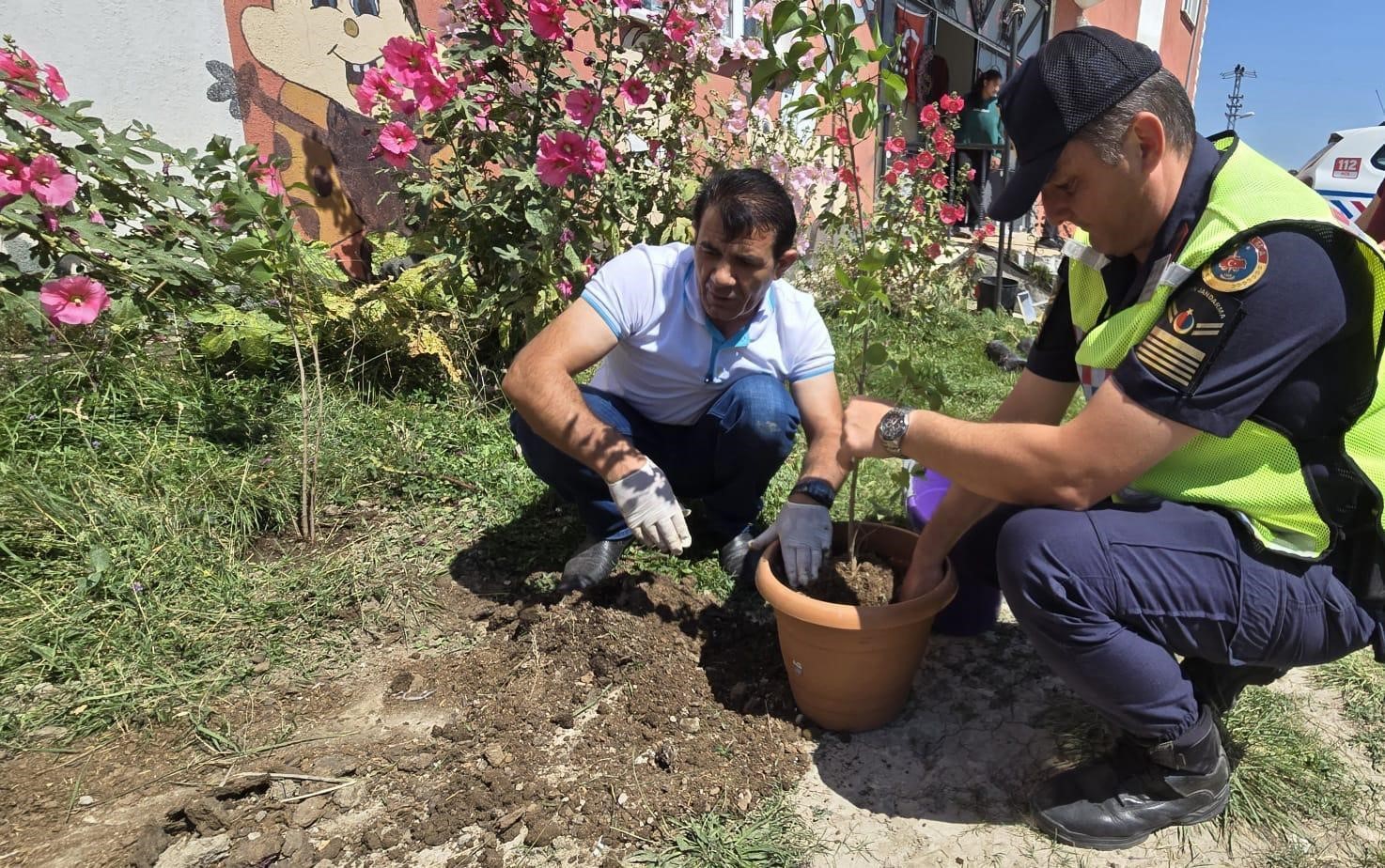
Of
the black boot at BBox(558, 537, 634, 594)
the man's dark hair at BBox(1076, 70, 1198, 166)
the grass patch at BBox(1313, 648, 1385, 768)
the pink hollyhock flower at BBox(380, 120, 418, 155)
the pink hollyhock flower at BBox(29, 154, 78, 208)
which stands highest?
the man's dark hair at BBox(1076, 70, 1198, 166)

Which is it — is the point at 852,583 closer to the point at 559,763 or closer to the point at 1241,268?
the point at 559,763

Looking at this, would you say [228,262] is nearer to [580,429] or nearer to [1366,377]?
[580,429]

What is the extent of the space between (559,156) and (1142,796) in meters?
2.43

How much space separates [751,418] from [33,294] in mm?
2344

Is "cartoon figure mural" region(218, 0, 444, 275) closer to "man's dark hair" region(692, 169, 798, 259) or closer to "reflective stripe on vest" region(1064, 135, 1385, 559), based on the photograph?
"man's dark hair" region(692, 169, 798, 259)

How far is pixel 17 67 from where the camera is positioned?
2.38 meters

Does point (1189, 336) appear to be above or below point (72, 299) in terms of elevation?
above

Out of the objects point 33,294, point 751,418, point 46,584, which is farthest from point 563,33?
point 46,584

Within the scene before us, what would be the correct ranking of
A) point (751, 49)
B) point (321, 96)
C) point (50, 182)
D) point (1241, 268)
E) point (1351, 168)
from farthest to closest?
point (1351, 168)
point (321, 96)
point (751, 49)
point (50, 182)
point (1241, 268)

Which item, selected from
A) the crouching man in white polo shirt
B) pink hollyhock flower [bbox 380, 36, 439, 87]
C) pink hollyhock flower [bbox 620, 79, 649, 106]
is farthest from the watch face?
pink hollyhock flower [bbox 380, 36, 439, 87]

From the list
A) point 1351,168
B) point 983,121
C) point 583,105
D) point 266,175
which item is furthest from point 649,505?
→ point 983,121

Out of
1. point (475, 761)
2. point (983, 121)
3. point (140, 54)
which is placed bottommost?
point (475, 761)

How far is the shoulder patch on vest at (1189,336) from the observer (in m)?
1.28

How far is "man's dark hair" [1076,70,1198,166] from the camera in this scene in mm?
1312
